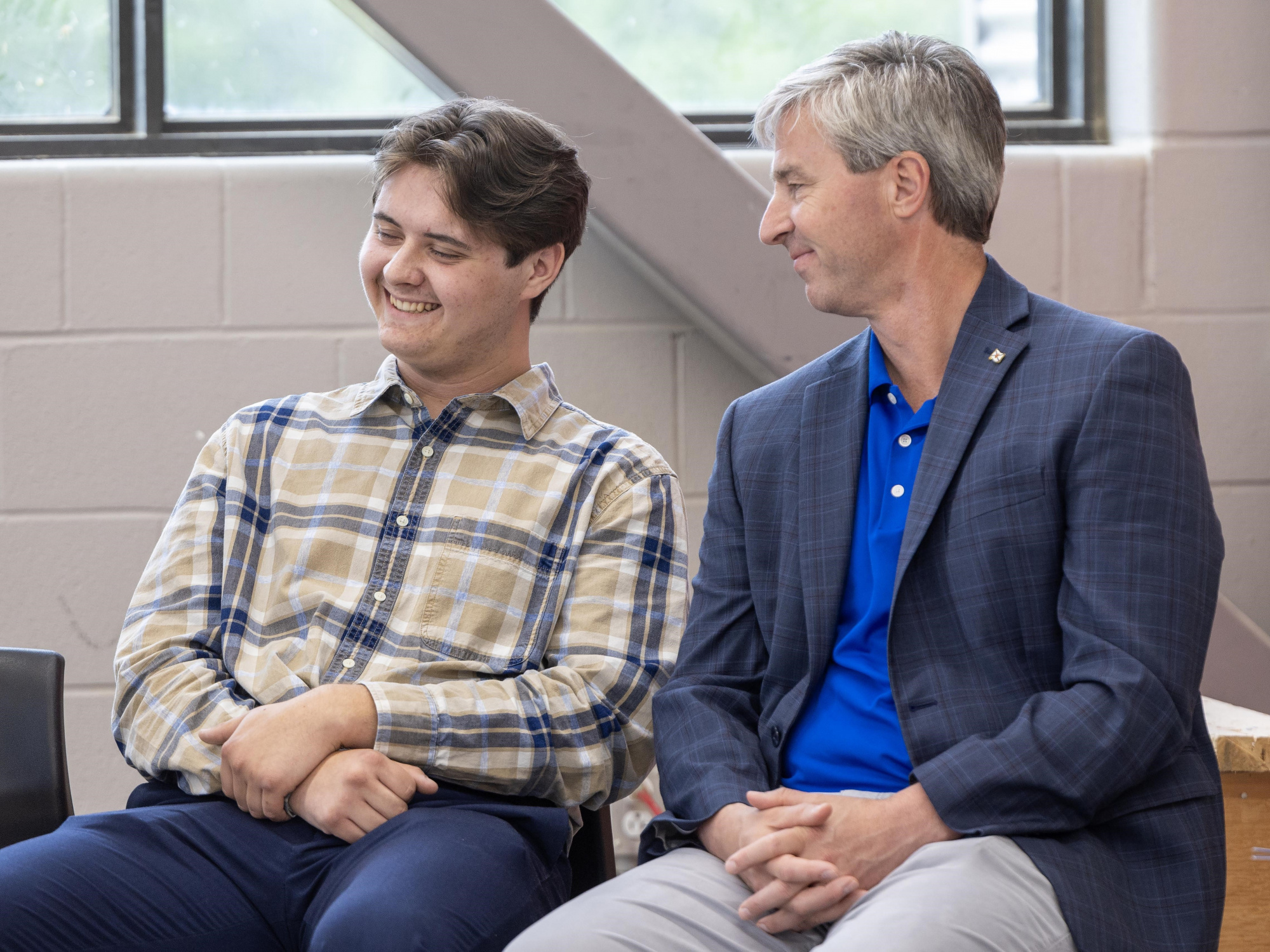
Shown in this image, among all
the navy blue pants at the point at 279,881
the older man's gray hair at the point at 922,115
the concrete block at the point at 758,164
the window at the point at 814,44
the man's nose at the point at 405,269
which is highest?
the window at the point at 814,44

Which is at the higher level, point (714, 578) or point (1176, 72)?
point (1176, 72)

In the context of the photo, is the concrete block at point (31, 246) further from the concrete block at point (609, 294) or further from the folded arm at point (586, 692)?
the folded arm at point (586, 692)

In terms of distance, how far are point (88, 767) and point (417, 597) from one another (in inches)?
43.0

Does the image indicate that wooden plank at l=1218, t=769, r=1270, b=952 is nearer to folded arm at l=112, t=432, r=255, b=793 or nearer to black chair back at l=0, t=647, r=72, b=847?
folded arm at l=112, t=432, r=255, b=793

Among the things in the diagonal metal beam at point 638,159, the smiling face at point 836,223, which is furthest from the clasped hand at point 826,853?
the diagonal metal beam at point 638,159

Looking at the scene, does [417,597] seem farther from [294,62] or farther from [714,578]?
[294,62]

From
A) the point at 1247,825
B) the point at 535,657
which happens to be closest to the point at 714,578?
the point at 535,657

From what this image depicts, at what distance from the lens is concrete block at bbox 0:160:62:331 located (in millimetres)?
2066

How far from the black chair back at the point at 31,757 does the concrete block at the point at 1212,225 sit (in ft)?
6.62

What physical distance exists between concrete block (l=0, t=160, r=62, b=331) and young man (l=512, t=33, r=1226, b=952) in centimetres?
139

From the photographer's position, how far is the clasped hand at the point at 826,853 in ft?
3.48

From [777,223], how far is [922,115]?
19 cm

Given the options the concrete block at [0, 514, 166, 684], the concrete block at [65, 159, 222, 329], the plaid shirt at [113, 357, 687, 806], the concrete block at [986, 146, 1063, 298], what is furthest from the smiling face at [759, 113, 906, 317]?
the concrete block at [0, 514, 166, 684]

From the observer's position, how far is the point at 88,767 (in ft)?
6.87
